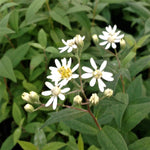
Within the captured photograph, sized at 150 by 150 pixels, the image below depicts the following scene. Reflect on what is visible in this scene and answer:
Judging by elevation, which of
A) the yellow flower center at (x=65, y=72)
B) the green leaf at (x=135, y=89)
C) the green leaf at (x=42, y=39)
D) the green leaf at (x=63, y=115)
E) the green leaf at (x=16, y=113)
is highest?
the green leaf at (x=42, y=39)

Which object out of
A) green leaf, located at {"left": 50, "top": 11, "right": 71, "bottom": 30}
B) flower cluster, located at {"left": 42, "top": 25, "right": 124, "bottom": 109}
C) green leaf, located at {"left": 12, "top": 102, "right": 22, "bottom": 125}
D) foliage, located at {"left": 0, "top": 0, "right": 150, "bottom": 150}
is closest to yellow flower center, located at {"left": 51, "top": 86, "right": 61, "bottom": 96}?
flower cluster, located at {"left": 42, "top": 25, "right": 124, "bottom": 109}

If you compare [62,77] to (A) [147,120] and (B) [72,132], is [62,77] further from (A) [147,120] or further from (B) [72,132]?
(A) [147,120]

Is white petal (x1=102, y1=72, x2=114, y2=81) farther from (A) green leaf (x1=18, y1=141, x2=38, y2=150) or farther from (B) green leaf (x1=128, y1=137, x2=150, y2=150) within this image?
(A) green leaf (x1=18, y1=141, x2=38, y2=150)

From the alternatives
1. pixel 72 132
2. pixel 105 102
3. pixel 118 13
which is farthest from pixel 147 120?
pixel 118 13

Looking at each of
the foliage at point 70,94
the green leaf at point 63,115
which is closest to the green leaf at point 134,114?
the foliage at point 70,94

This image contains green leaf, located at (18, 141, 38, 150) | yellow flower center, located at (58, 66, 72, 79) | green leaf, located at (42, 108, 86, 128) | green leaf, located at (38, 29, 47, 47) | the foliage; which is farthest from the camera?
green leaf, located at (38, 29, 47, 47)

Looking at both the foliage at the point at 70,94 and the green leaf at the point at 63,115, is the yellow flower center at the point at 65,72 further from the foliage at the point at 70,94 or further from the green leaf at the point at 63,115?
the green leaf at the point at 63,115

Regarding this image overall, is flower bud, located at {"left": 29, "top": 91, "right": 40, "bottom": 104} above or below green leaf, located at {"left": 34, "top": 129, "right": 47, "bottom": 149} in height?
above

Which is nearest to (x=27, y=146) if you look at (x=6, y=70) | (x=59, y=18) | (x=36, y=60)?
(x=6, y=70)
